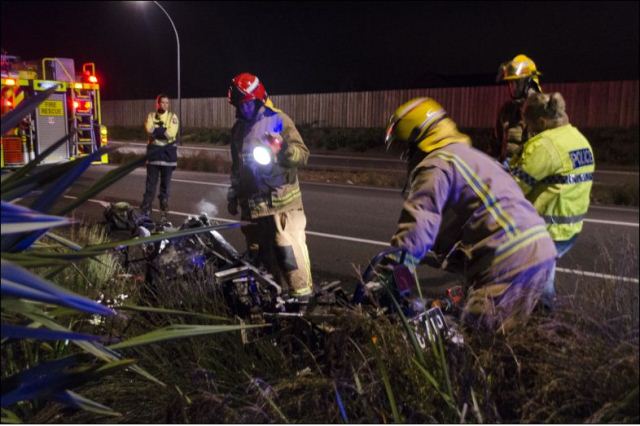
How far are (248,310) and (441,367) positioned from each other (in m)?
1.61

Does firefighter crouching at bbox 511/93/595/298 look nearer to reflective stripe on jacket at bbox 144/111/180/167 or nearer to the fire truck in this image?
reflective stripe on jacket at bbox 144/111/180/167

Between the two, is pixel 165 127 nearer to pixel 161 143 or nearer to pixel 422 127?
pixel 161 143

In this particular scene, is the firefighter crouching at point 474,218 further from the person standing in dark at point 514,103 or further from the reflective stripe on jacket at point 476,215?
the person standing in dark at point 514,103

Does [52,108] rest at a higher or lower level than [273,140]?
higher

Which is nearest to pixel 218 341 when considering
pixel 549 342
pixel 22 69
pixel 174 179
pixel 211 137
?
pixel 549 342

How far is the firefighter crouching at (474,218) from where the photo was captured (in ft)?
9.22

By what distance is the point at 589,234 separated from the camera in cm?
913

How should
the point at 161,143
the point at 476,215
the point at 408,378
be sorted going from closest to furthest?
the point at 408,378 → the point at 476,215 → the point at 161,143

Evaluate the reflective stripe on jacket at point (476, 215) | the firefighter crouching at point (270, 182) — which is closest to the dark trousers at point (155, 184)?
the firefighter crouching at point (270, 182)

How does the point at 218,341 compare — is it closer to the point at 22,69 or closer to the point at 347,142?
the point at 22,69

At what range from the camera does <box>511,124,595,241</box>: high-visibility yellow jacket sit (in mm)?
3764

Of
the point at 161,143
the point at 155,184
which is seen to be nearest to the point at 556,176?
the point at 161,143

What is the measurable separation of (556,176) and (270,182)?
217 cm

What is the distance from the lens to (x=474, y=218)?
292cm
